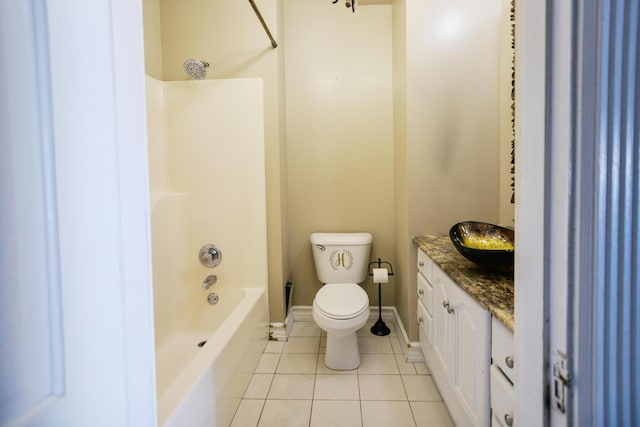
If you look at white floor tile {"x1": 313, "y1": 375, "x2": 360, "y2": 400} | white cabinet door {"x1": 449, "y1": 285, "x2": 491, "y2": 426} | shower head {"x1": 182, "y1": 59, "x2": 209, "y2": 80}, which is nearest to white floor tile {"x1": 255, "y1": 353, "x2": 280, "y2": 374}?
white floor tile {"x1": 313, "y1": 375, "x2": 360, "y2": 400}

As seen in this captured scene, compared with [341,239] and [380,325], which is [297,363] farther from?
[341,239]

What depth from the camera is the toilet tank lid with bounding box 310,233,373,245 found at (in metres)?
2.28

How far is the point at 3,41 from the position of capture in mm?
334

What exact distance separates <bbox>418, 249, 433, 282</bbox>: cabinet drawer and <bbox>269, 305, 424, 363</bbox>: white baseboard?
21.8 inches

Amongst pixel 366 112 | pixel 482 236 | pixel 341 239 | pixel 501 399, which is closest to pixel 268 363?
pixel 341 239

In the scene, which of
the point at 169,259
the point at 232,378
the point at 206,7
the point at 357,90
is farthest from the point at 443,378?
the point at 206,7

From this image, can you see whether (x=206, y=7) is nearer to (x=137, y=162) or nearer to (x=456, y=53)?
(x=456, y=53)

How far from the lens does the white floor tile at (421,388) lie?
5.33 ft

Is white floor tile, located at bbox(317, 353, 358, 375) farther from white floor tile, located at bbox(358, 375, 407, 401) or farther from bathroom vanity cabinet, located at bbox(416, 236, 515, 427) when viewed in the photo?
bathroom vanity cabinet, located at bbox(416, 236, 515, 427)

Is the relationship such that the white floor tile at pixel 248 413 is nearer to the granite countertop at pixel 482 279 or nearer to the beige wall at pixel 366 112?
the beige wall at pixel 366 112

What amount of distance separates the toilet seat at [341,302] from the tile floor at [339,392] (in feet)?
1.36

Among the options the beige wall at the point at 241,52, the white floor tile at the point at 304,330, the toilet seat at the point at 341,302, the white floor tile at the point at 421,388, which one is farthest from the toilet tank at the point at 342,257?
the white floor tile at the point at 421,388

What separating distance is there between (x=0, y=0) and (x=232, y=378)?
1597mm

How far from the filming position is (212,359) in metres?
1.29
